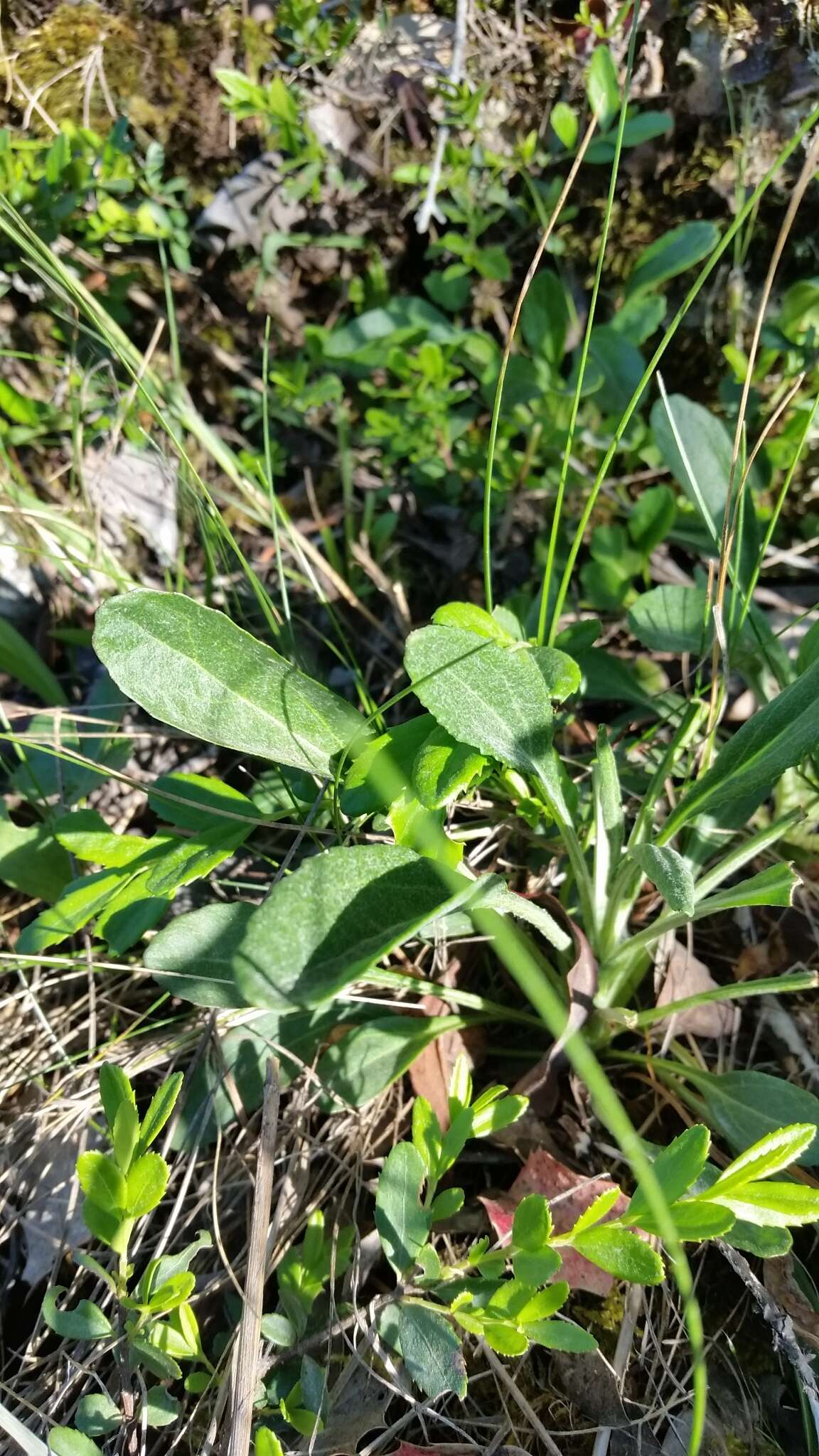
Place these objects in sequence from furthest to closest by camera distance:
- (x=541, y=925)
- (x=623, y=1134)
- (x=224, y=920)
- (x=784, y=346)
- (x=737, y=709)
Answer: (x=737, y=709) < (x=784, y=346) < (x=541, y=925) < (x=224, y=920) < (x=623, y=1134)

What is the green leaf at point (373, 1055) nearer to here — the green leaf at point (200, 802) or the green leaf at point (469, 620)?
the green leaf at point (200, 802)

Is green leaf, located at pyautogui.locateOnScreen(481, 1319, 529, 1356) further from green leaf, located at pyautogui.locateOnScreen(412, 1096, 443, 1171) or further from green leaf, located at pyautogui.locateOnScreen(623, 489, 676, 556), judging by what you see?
green leaf, located at pyautogui.locateOnScreen(623, 489, 676, 556)

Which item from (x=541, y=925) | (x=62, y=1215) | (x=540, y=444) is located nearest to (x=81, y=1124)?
(x=62, y=1215)

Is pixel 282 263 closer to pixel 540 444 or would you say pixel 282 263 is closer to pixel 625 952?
pixel 540 444

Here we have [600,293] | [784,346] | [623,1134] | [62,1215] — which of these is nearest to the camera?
[623,1134]

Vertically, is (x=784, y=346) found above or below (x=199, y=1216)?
above

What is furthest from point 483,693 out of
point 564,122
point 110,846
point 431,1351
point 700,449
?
point 564,122
